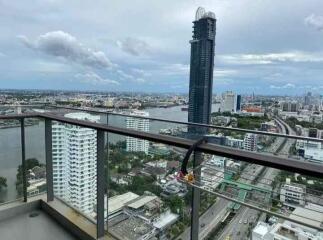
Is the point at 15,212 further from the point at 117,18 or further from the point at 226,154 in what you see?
the point at 117,18

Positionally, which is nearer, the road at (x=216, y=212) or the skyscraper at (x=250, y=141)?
the road at (x=216, y=212)

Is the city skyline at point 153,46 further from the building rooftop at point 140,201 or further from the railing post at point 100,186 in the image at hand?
the building rooftop at point 140,201

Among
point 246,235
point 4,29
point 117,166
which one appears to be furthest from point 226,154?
point 4,29

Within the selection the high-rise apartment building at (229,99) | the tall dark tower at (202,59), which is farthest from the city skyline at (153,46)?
the high-rise apartment building at (229,99)

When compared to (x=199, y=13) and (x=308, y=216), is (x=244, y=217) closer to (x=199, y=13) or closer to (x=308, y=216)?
(x=308, y=216)

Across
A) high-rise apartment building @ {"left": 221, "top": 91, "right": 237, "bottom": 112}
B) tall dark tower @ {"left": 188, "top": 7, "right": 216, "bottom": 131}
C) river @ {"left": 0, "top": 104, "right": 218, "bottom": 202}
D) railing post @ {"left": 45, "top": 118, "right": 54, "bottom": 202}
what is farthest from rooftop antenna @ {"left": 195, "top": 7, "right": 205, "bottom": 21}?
railing post @ {"left": 45, "top": 118, "right": 54, "bottom": 202}
